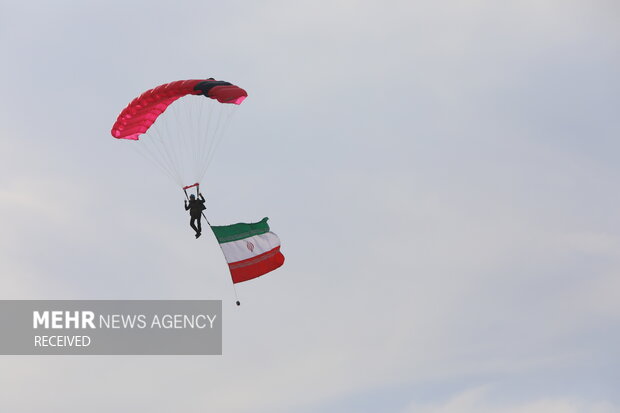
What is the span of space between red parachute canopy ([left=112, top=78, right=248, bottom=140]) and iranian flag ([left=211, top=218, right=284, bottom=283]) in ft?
16.5

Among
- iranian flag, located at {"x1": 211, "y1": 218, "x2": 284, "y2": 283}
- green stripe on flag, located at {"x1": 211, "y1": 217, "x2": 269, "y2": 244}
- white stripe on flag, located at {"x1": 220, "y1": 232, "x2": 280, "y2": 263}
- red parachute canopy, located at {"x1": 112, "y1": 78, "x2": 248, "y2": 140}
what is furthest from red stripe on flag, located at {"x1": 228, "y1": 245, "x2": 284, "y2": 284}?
red parachute canopy, located at {"x1": 112, "y1": 78, "x2": 248, "y2": 140}

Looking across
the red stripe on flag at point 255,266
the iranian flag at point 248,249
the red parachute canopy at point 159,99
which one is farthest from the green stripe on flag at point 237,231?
the red parachute canopy at point 159,99

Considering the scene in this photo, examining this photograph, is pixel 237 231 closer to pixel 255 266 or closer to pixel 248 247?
pixel 248 247

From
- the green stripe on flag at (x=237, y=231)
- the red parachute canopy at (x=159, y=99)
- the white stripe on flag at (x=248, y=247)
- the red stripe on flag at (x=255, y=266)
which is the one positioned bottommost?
the red stripe on flag at (x=255, y=266)

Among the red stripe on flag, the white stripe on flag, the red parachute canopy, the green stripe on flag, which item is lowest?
the red stripe on flag

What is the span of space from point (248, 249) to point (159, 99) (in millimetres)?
6707

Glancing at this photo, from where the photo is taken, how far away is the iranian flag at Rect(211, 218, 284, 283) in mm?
46750

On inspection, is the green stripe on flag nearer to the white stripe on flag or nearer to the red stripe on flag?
the white stripe on flag

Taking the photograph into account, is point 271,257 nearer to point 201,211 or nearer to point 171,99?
point 201,211

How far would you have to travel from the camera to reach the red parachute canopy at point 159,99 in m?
44.8

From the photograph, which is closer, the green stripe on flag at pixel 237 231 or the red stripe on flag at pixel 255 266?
the red stripe on flag at pixel 255 266

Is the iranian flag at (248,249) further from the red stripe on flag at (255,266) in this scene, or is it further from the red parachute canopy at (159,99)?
the red parachute canopy at (159,99)

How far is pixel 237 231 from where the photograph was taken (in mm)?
47219

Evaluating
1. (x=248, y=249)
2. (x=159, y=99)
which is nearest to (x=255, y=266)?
(x=248, y=249)
